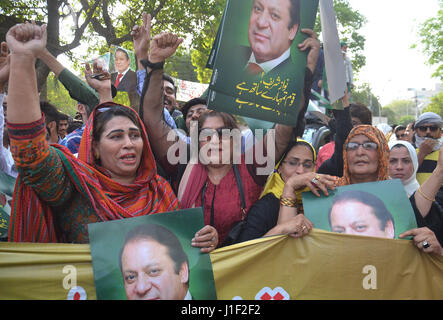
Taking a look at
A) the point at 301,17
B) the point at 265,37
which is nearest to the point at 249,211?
the point at 265,37

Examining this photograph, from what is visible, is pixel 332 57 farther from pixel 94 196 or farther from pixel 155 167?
pixel 94 196

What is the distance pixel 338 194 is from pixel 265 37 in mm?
1088

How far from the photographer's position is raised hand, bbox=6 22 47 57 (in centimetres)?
186

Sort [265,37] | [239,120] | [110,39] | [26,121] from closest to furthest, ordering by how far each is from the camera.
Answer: [26,121]
[265,37]
[239,120]
[110,39]

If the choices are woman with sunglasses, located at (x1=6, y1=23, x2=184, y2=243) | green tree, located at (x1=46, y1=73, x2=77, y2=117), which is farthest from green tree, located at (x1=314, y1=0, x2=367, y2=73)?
woman with sunglasses, located at (x1=6, y1=23, x2=184, y2=243)

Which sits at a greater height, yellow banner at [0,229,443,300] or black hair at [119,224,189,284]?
black hair at [119,224,189,284]

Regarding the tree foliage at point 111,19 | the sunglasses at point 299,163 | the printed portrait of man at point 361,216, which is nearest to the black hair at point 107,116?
the sunglasses at point 299,163

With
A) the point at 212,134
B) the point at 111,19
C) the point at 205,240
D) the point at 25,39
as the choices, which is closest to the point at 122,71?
the point at 212,134

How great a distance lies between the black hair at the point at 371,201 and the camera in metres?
2.36

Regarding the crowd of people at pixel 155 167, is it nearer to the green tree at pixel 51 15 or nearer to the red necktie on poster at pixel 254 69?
the red necktie on poster at pixel 254 69

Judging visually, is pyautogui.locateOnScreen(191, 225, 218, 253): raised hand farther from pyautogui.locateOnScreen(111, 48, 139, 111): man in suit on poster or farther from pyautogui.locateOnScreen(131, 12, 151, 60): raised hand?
pyautogui.locateOnScreen(111, 48, 139, 111): man in suit on poster

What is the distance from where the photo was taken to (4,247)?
1997mm

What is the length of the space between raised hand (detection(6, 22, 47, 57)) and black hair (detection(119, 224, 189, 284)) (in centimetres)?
98

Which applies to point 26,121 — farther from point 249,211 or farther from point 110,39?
point 110,39
